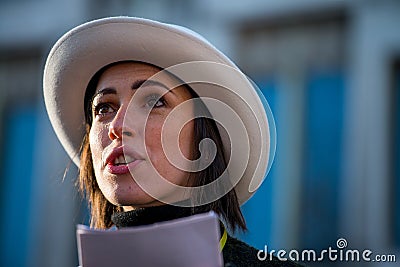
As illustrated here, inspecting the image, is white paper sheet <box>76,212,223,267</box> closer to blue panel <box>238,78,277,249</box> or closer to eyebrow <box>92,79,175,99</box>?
eyebrow <box>92,79,175,99</box>

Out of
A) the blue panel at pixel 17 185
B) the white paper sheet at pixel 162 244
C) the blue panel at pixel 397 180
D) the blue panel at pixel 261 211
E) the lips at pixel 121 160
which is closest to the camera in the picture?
the white paper sheet at pixel 162 244

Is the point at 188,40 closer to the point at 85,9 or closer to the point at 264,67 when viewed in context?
the point at 264,67

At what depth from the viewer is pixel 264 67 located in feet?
18.5

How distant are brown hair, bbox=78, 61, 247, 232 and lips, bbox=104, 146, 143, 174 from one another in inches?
6.1

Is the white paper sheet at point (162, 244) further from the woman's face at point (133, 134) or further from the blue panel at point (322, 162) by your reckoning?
the blue panel at point (322, 162)

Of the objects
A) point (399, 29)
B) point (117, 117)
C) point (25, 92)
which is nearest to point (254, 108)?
point (117, 117)

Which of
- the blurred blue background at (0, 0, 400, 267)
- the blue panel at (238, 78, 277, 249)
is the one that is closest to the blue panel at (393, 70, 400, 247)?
the blurred blue background at (0, 0, 400, 267)

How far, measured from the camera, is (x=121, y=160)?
1.74m

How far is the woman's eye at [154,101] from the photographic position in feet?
5.83

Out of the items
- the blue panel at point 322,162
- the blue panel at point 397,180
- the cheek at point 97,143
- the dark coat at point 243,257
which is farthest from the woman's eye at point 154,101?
the blue panel at point 322,162

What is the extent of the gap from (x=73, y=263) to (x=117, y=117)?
4746 millimetres

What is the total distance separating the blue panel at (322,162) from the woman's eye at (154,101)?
3538mm

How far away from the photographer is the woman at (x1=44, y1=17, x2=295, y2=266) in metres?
1.74

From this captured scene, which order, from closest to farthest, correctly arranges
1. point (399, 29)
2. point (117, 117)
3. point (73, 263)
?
point (117, 117)
point (399, 29)
point (73, 263)
